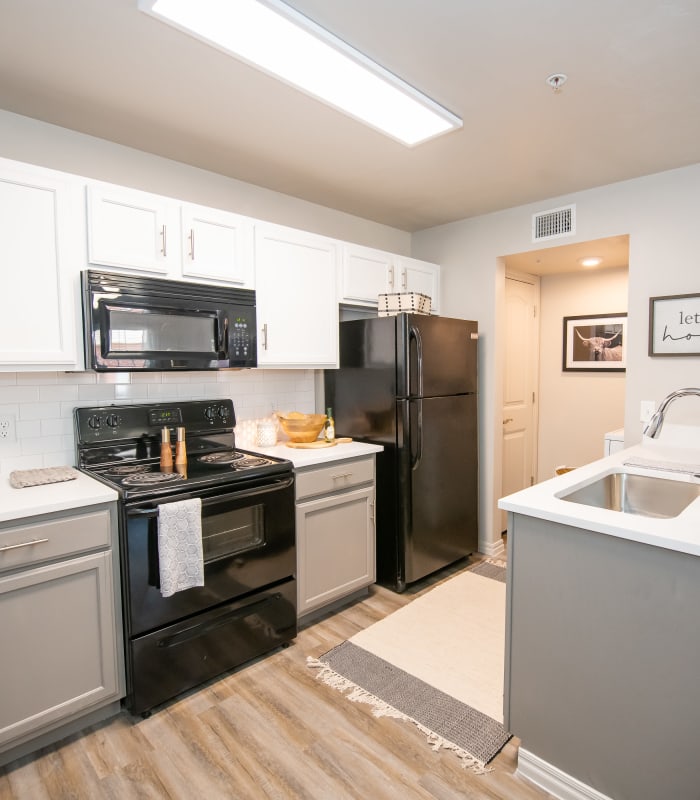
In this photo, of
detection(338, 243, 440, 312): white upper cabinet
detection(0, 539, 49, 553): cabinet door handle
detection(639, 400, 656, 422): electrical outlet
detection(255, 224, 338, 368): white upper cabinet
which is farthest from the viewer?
detection(338, 243, 440, 312): white upper cabinet

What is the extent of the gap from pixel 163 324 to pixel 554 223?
2.52 meters

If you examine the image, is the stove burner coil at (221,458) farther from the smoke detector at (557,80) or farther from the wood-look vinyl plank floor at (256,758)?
the smoke detector at (557,80)

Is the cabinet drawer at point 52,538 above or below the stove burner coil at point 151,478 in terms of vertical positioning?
below

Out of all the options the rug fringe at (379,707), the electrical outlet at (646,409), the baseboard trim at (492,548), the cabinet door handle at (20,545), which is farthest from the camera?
the baseboard trim at (492,548)

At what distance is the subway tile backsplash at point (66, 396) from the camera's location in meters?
2.18

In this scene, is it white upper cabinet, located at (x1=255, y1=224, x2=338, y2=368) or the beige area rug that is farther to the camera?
white upper cabinet, located at (x1=255, y1=224, x2=338, y2=368)

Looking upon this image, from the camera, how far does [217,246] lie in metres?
2.44

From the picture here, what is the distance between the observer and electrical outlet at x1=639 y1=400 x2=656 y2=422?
2.86m

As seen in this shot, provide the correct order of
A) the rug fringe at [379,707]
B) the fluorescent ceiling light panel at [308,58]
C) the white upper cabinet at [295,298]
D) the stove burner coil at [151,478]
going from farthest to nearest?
the white upper cabinet at [295,298] < the stove burner coil at [151,478] < the rug fringe at [379,707] < the fluorescent ceiling light panel at [308,58]

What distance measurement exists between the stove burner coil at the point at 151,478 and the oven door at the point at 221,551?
105 millimetres

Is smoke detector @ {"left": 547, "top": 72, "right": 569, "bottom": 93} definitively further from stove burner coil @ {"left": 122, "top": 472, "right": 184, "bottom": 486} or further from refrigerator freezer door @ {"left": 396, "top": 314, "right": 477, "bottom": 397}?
stove burner coil @ {"left": 122, "top": 472, "right": 184, "bottom": 486}

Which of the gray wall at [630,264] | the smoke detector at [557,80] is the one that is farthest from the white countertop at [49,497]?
the gray wall at [630,264]

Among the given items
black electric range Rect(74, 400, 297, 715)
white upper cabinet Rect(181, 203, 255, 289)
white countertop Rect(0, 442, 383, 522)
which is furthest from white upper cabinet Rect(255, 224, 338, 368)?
white countertop Rect(0, 442, 383, 522)

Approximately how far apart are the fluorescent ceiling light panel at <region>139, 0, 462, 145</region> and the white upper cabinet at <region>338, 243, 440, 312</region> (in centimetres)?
96
